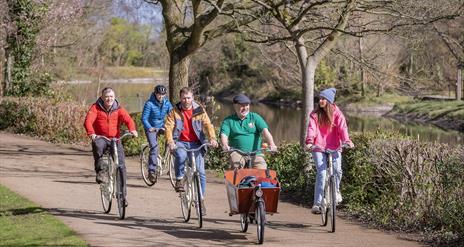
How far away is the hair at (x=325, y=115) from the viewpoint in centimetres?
898

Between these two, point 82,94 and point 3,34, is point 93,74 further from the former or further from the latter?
point 3,34

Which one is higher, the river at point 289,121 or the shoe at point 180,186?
the river at point 289,121

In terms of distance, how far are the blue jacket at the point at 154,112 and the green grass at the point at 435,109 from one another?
32042 mm

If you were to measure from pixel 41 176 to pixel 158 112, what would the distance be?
3.16m

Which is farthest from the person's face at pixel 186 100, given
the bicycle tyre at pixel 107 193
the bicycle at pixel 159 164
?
the bicycle at pixel 159 164

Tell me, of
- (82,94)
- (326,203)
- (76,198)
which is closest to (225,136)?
(326,203)

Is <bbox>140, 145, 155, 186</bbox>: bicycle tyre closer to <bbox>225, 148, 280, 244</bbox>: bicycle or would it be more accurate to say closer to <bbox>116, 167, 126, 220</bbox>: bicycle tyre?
<bbox>116, 167, 126, 220</bbox>: bicycle tyre

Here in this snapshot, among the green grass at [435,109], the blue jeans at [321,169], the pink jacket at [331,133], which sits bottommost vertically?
the blue jeans at [321,169]

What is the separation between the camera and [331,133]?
905 cm

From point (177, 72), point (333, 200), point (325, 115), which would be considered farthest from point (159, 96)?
point (177, 72)

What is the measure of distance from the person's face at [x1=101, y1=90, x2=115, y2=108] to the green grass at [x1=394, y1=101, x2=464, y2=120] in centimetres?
3454

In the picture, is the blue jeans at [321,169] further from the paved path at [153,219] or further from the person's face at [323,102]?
the person's face at [323,102]

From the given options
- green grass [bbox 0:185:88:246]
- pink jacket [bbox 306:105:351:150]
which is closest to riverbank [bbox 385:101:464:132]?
pink jacket [bbox 306:105:351:150]

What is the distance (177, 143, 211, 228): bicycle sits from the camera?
8.87m
